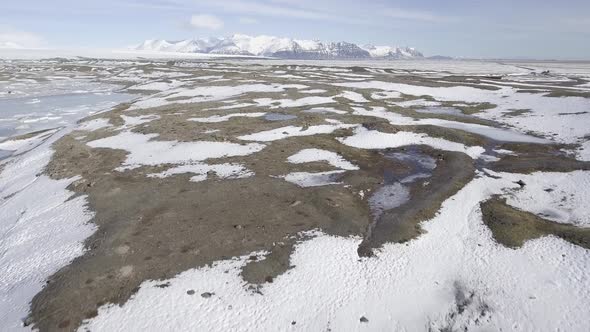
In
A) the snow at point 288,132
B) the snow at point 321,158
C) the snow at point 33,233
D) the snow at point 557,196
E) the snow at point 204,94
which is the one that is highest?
the snow at point 204,94

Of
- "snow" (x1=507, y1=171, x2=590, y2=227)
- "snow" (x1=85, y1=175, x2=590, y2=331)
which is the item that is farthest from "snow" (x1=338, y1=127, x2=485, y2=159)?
"snow" (x1=85, y1=175, x2=590, y2=331)

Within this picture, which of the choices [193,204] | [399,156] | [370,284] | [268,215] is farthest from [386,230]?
[399,156]

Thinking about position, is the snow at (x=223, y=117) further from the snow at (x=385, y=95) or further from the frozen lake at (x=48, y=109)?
the snow at (x=385, y=95)

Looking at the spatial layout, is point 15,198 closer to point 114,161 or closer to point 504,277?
point 114,161

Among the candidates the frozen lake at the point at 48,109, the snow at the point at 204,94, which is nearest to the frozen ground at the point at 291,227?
the frozen lake at the point at 48,109

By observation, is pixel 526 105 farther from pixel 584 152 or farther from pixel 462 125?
pixel 584 152

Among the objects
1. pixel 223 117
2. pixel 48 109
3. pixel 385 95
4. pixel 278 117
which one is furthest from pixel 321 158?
pixel 48 109

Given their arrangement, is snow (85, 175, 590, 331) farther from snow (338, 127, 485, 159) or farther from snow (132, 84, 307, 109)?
snow (132, 84, 307, 109)
